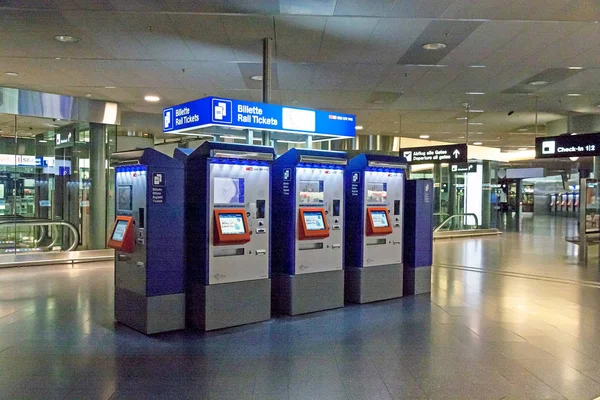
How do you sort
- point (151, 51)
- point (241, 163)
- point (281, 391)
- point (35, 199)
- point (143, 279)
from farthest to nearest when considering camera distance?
point (35, 199) < point (151, 51) < point (241, 163) < point (143, 279) < point (281, 391)

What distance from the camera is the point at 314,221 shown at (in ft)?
21.8

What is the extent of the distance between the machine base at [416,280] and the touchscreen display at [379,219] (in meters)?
1.03

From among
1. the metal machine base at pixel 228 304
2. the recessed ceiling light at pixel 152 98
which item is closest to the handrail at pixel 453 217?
the recessed ceiling light at pixel 152 98

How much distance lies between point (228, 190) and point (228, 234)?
532mm

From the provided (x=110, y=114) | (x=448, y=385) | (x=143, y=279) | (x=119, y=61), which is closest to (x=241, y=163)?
(x=143, y=279)

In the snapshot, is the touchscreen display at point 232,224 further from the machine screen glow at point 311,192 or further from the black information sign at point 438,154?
the black information sign at point 438,154

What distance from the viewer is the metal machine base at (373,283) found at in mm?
7246

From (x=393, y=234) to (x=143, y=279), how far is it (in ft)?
12.5

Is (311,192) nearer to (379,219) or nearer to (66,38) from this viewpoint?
(379,219)

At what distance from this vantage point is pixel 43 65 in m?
8.66

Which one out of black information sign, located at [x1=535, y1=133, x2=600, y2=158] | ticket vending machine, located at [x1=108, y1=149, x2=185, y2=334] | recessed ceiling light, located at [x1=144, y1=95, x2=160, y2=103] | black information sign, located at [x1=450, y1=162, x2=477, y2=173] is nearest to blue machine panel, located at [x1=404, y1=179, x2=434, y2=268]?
ticket vending machine, located at [x1=108, y1=149, x2=185, y2=334]

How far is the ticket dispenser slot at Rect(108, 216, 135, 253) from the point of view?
18.8ft

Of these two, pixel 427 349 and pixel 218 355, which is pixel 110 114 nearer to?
pixel 218 355

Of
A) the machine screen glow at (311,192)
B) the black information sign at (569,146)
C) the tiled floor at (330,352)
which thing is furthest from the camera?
the black information sign at (569,146)
